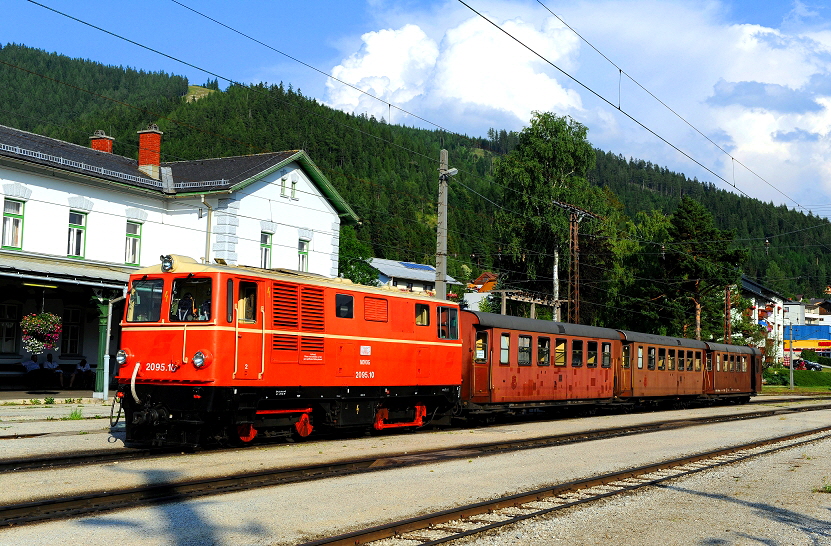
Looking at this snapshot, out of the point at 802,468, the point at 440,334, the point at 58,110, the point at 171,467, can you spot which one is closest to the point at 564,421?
the point at 440,334

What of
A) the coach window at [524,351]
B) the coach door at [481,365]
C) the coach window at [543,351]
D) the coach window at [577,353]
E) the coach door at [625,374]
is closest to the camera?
the coach door at [481,365]

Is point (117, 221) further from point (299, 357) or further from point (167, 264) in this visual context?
point (299, 357)

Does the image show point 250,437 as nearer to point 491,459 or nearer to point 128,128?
point 491,459

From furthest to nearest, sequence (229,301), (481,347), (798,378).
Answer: (798,378) → (481,347) → (229,301)

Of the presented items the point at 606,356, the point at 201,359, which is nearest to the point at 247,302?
the point at 201,359

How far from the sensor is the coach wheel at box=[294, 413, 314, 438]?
16.4m

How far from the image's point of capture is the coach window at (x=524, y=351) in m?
23.3

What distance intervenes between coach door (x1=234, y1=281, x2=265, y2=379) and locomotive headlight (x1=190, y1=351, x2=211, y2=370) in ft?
1.80

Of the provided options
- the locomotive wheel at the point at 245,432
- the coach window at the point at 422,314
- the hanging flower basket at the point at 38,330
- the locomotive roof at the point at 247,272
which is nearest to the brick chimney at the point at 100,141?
the hanging flower basket at the point at 38,330

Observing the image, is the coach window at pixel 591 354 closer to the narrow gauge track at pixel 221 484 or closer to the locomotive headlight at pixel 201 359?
the narrow gauge track at pixel 221 484

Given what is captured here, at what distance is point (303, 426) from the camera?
16531 mm

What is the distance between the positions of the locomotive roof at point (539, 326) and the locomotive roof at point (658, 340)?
69cm

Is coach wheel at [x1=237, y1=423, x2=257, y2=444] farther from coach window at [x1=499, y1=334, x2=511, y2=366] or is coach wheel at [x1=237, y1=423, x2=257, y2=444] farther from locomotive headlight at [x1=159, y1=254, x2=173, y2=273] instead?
coach window at [x1=499, y1=334, x2=511, y2=366]

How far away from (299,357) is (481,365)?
24.6 feet
